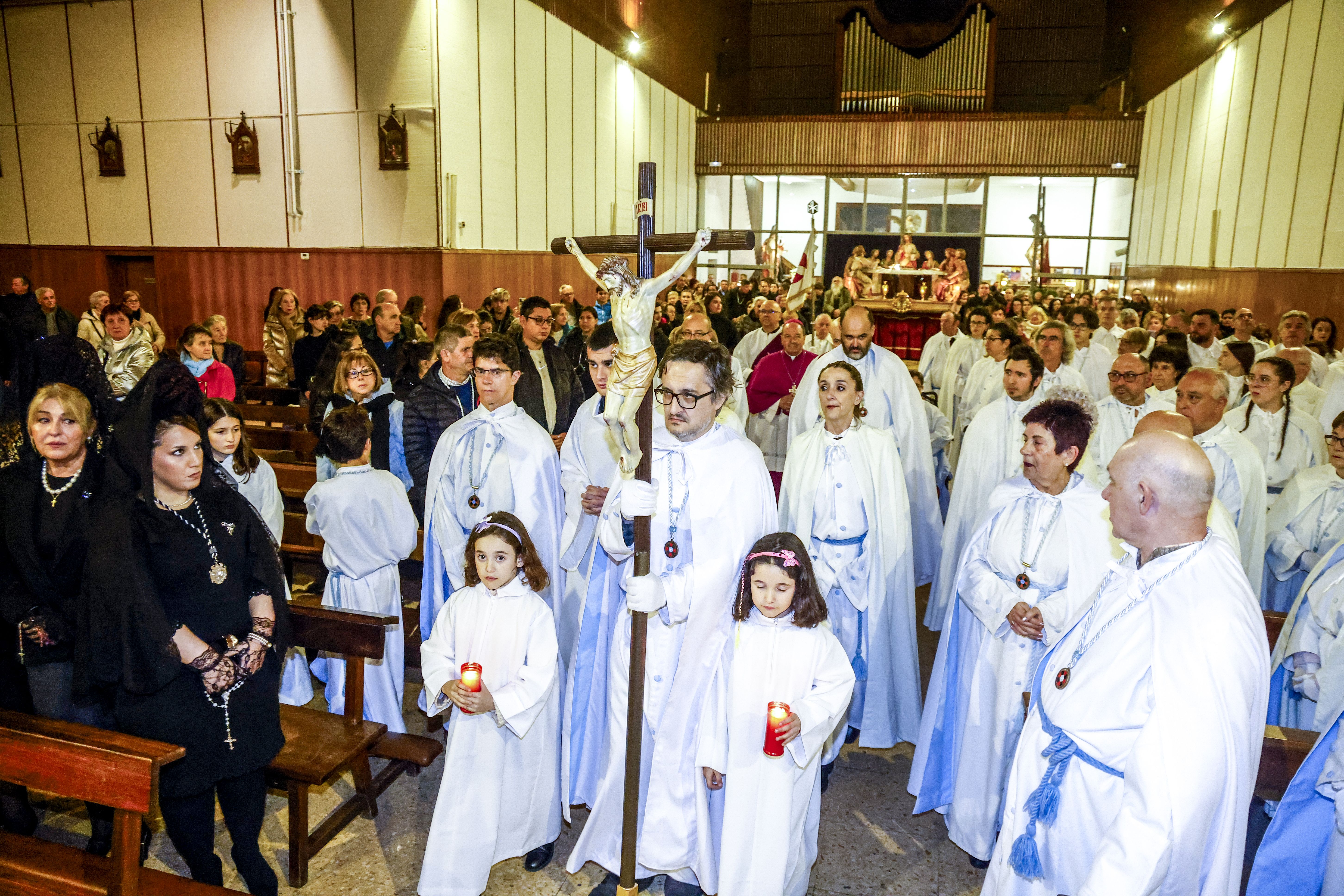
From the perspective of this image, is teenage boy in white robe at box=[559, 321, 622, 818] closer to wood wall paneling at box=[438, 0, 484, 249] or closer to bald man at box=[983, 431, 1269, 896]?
bald man at box=[983, 431, 1269, 896]

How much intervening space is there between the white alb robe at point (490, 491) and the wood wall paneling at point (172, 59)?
449 inches

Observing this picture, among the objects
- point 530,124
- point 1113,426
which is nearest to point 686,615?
point 1113,426

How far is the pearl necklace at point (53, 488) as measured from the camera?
2.97 metres

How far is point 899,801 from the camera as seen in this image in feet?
13.1

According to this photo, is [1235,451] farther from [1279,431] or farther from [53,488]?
[53,488]

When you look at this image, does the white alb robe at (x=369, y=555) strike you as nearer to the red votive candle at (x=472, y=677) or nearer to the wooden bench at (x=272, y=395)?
the red votive candle at (x=472, y=677)

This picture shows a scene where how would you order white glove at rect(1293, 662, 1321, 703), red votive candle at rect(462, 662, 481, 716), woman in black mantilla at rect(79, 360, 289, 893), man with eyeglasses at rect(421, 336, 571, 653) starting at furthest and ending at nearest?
man with eyeglasses at rect(421, 336, 571, 653) → white glove at rect(1293, 662, 1321, 703) → red votive candle at rect(462, 662, 481, 716) → woman in black mantilla at rect(79, 360, 289, 893)

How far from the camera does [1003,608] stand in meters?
3.31

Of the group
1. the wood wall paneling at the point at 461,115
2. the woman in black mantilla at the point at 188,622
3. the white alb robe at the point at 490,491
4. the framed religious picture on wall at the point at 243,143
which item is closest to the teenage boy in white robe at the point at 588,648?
the white alb robe at the point at 490,491

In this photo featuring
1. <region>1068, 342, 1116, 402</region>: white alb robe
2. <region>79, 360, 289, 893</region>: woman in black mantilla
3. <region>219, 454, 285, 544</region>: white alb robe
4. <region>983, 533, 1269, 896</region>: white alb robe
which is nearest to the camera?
<region>983, 533, 1269, 896</region>: white alb robe

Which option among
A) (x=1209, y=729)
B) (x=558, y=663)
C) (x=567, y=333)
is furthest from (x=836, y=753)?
(x=567, y=333)

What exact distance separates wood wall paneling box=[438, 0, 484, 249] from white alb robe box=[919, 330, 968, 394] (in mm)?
6613

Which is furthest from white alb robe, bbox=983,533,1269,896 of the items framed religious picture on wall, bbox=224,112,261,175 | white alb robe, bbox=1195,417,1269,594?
framed religious picture on wall, bbox=224,112,261,175

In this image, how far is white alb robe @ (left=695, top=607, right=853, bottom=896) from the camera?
303 cm
